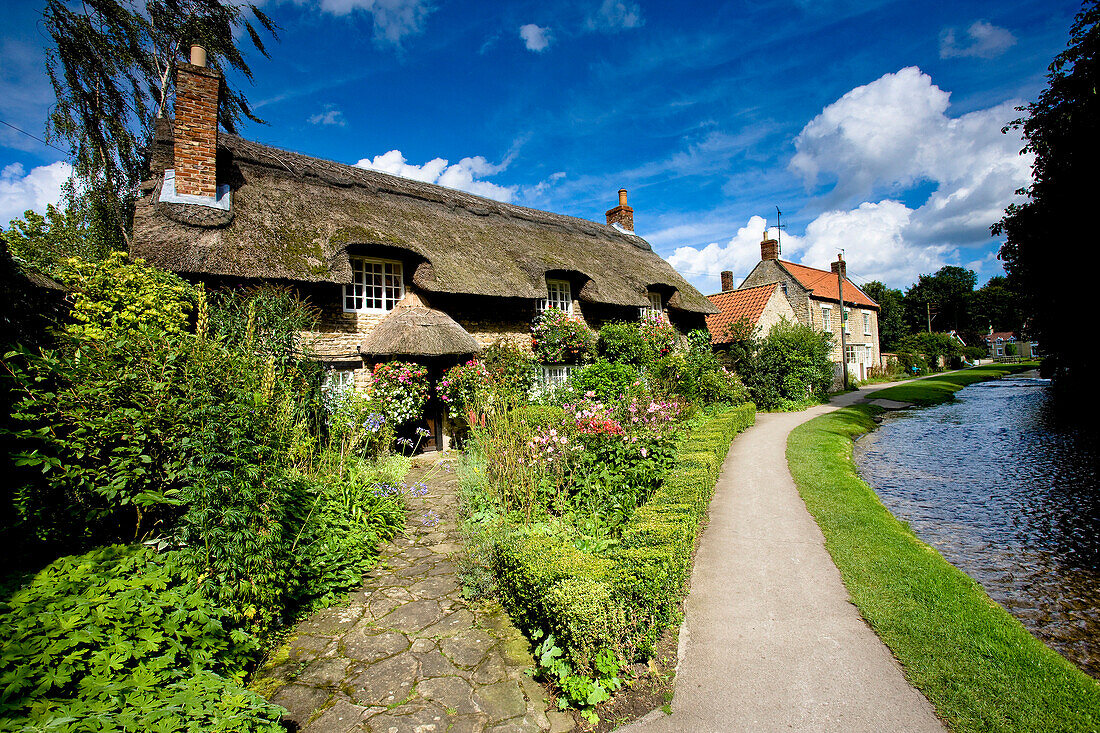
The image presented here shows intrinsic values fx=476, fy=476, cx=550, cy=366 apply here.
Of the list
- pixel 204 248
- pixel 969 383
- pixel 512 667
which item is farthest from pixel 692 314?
pixel 969 383

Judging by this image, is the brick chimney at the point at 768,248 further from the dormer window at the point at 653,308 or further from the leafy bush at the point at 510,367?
the leafy bush at the point at 510,367

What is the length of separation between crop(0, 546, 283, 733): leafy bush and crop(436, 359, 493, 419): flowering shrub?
7123mm

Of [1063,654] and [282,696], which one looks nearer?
[282,696]

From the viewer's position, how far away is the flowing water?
15.2ft

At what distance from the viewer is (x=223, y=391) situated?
378 cm

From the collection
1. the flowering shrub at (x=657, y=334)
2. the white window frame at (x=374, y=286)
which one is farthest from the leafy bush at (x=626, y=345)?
the white window frame at (x=374, y=286)

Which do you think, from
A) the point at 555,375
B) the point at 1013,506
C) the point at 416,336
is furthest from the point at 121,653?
the point at 555,375

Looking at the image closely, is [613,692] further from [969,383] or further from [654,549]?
[969,383]

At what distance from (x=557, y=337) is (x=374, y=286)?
16.0 feet

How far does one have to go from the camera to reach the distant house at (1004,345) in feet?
214

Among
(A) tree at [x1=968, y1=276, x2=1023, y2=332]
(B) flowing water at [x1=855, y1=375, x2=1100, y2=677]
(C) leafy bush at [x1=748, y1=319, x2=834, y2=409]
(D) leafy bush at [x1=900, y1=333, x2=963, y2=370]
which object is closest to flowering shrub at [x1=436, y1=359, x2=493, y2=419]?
(B) flowing water at [x1=855, y1=375, x2=1100, y2=677]

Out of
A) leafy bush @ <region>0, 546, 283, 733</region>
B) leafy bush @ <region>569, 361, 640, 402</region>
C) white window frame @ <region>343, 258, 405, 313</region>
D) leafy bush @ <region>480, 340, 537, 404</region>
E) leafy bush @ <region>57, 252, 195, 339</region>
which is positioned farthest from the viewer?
leafy bush @ <region>569, 361, 640, 402</region>

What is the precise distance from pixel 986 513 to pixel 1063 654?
156 inches

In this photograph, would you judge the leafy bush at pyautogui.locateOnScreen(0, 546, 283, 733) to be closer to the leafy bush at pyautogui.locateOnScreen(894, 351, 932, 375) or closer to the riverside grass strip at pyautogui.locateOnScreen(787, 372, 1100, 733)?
the riverside grass strip at pyautogui.locateOnScreen(787, 372, 1100, 733)
